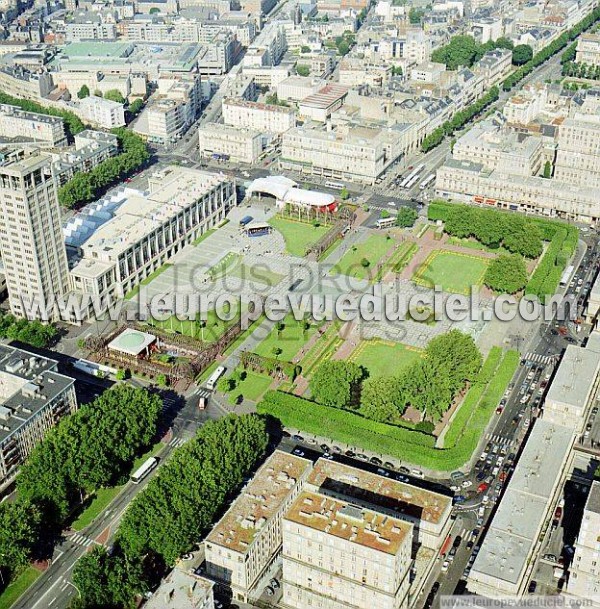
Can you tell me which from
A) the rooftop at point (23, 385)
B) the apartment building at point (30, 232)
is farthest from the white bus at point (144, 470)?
the apartment building at point (30, 232)

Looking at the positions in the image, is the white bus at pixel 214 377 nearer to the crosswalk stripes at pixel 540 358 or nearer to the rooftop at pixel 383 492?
the rooftop at pixel 383 492

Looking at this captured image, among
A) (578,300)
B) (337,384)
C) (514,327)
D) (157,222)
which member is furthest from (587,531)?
(157,222)

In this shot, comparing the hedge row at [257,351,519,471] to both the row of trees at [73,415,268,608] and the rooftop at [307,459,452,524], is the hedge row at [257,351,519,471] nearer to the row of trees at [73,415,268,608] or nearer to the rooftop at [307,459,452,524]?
the row of trees at [73,415,268,608]

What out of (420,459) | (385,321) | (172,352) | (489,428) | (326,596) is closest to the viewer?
(326,596)

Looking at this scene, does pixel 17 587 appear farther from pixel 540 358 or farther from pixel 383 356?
pixel 540 358

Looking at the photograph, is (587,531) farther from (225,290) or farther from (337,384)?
(225,290)
